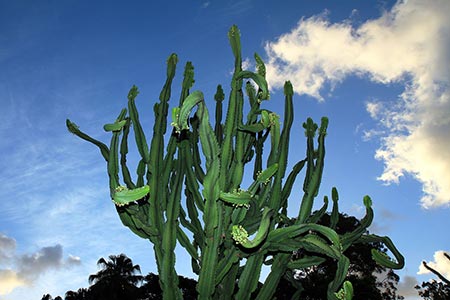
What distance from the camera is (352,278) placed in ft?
61.0

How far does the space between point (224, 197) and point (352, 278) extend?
1657cm

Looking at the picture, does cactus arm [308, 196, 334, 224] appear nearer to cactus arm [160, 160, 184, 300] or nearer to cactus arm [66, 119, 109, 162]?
cactus arm [160, 160, 184, 300]

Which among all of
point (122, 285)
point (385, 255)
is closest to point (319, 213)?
point (385, 255)

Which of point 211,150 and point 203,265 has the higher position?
point 211,150

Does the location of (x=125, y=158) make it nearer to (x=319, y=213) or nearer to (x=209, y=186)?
(x=209, y=186)

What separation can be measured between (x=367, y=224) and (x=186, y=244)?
2.03m

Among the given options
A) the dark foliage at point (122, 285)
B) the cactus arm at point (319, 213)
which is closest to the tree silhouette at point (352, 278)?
the dark foliage at point (122, 285)

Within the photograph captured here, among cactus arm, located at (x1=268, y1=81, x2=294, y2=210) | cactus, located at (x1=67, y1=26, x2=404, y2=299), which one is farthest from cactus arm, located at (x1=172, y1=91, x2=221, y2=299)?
cactus arm, located at (x1=268, y1=81, x2=294, y2=210)

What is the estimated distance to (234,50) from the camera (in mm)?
4570

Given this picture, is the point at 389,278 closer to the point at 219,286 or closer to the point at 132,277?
the point at 132,277

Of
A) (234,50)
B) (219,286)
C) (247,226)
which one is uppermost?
(234,50)

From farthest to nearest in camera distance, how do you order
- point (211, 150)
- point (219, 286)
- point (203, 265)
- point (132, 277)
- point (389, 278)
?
point (132, 277) → point (389, 278) → point (219, 286) → point (203, 265) → point (211, 150)

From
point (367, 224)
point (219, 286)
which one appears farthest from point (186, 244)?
point (367, 224)

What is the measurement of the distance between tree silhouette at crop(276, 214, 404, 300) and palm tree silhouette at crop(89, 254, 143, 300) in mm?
11015
